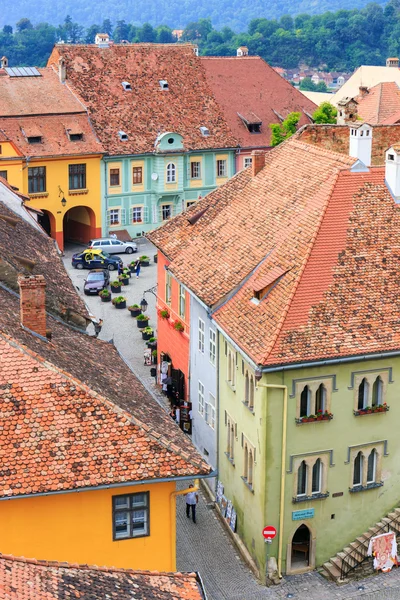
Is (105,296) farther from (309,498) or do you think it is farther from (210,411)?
(309,498)

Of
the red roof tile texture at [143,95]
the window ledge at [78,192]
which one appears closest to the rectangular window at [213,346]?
the window ledge at [78,192]

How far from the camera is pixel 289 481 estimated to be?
115 feet

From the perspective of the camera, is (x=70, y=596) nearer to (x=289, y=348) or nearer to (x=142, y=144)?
(x=289, y=348)

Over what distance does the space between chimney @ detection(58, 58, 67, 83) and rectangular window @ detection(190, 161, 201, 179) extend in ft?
36.8

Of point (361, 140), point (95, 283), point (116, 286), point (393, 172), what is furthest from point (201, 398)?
point (95, 283)

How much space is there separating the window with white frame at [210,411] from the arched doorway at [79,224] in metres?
38.2

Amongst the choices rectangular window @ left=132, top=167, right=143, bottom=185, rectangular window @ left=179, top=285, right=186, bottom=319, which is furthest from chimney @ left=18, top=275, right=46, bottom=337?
rectangular window @ left=132, top=167, right=143, bottom=185

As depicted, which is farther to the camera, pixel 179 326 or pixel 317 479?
pixel 179 326

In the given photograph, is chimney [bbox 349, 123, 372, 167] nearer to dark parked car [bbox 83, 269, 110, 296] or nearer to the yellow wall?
the yellow wall

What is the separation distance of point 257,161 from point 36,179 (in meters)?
32.6

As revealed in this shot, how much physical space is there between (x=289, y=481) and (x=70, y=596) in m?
Result: 16.3

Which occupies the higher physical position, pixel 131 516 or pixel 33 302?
pixel 33 302

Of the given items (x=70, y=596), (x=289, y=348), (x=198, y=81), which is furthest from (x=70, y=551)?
(x=198, y=81)

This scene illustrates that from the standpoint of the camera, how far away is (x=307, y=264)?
3572 cm
